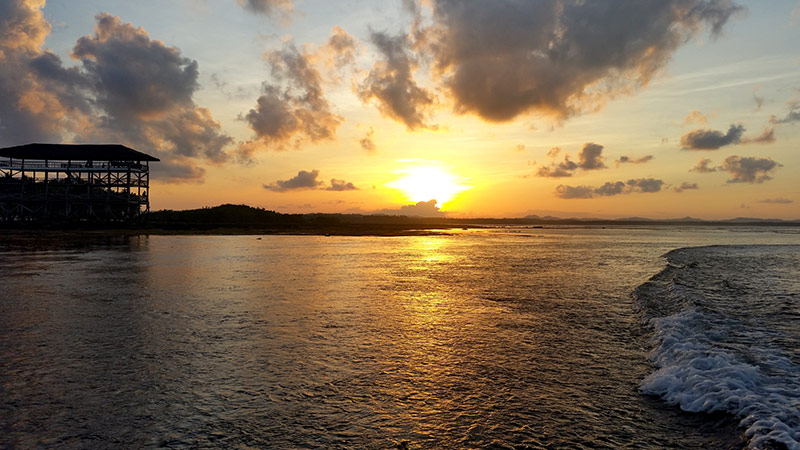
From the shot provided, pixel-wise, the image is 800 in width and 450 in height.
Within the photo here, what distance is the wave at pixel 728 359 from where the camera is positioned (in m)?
6.06

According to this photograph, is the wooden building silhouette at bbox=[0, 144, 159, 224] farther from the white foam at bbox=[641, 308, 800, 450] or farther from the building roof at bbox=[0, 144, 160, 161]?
the white foam at bbox=[641, 308, 800, 450]

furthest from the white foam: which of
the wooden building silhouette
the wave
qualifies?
the wooden building silhouette

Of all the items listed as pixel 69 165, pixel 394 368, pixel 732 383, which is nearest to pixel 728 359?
pixel 732 383

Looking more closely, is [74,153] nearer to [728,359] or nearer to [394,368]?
[394,368]

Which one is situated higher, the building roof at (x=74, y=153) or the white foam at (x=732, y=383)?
the building roof at (x=74, y=153)

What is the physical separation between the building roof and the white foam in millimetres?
79177

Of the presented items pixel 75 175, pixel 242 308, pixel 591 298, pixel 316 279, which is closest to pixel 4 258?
pixel 316 279

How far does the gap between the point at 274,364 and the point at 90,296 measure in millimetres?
10354

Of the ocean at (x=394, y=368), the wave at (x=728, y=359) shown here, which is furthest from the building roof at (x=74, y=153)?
the wave at (x=728, y=359)

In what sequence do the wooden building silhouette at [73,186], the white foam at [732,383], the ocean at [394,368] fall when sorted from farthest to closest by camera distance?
the wooden building silhouette at [73,186] → the white foam at [732,383] → the ocean at [394,368]

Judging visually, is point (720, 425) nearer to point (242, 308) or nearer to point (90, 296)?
point (242, 308)

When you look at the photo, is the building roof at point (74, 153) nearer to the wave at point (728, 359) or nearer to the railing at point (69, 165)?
the railing at point (69, 165)

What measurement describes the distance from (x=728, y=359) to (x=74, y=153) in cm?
8619

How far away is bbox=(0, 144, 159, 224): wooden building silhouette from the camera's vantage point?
66500 mm
